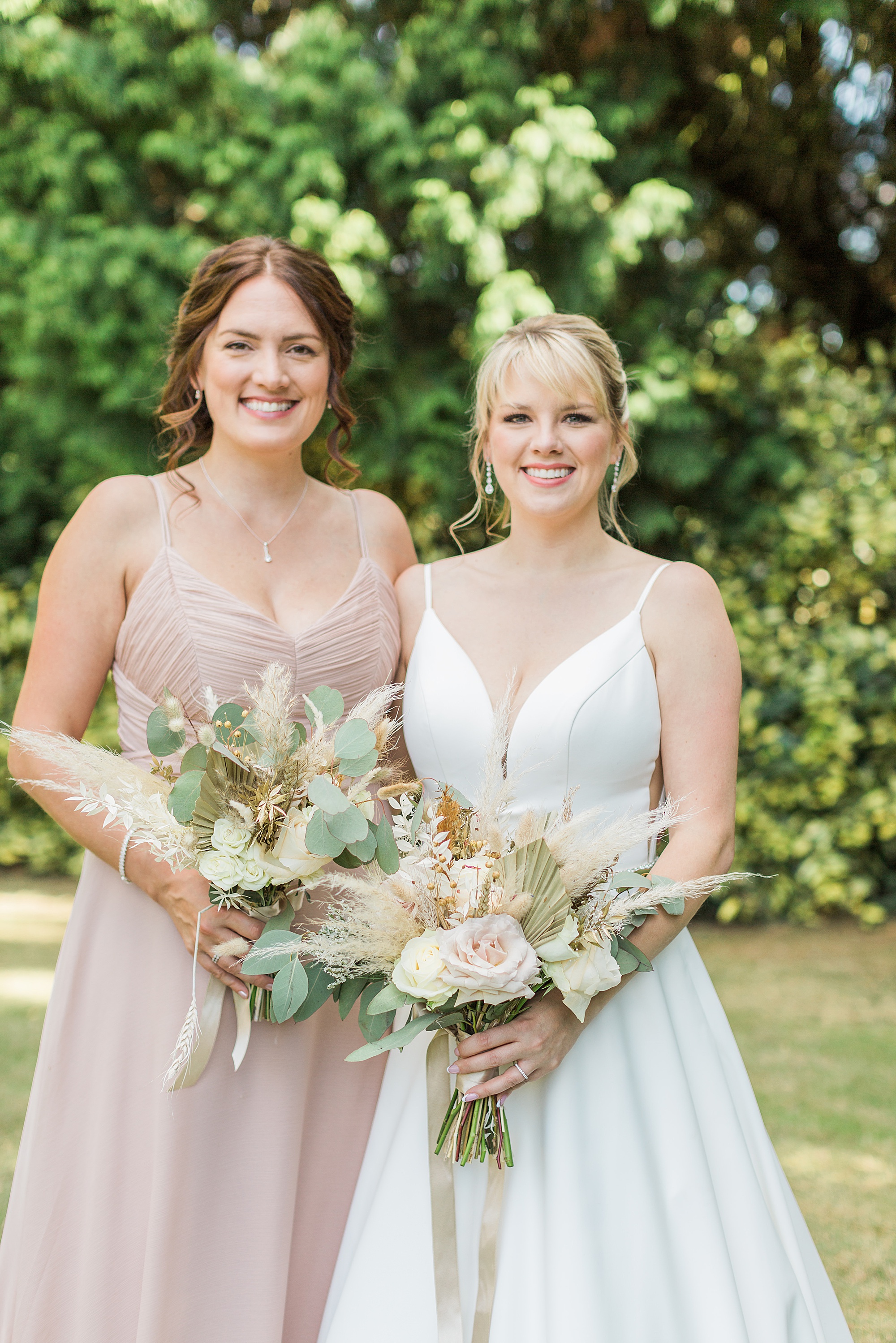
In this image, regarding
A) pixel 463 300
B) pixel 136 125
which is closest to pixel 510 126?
pixel 463 300

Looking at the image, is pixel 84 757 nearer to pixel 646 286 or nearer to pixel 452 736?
pixel 452 736

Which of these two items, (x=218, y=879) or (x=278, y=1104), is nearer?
(x=218, y=879)

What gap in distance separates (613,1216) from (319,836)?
3.10 feet

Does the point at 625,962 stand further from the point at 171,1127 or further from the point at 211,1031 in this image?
the point at 171,1127

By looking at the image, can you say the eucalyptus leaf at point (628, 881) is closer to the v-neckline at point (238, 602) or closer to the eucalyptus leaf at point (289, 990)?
the eucalyptus leaf at point (289, 990)

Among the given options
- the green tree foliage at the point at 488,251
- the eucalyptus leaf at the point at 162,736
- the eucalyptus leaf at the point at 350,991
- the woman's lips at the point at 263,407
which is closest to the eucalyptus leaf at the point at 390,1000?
the eucalyptus leaf at the point at 350,991

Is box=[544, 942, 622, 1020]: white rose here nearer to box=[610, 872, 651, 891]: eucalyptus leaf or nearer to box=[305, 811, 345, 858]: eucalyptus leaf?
box=[610, 872, 651, 891]: eucalyptus leaf

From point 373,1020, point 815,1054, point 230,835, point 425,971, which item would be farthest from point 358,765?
point 815,1054

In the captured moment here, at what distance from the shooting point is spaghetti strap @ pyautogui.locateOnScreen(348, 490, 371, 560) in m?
2.83

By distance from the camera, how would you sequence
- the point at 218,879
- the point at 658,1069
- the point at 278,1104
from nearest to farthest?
1. the point at 218,879
2. the point at 658,1069
3. the point at 278,1104

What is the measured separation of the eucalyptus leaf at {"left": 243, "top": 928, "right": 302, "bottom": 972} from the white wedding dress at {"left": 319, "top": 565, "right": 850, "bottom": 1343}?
500mm

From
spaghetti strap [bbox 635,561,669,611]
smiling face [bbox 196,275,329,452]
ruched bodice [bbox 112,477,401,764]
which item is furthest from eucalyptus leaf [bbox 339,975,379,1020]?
smiling face [bbox 196,275,329,452]

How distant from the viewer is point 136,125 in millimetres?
6770

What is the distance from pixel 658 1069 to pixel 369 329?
5.50 metres
